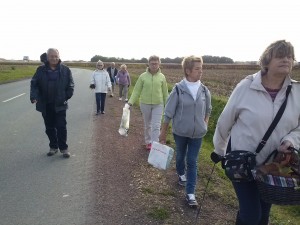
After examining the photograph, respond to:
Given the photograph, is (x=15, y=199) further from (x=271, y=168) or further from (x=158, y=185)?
(x=271, y=168)

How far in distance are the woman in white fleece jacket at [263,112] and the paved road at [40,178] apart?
6.88 feet

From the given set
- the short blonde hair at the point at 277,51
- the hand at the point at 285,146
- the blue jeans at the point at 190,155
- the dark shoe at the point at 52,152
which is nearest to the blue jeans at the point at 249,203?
the hand at the point at 285,146

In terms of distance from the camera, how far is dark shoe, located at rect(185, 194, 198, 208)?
4.69 metres

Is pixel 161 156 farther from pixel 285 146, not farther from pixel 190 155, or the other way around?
pixel 285 146

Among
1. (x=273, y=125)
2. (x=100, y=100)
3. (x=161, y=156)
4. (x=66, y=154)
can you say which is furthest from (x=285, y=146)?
(x=100, y=100)

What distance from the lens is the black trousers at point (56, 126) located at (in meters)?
6.93

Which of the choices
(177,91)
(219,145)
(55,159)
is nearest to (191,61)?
(177,91)

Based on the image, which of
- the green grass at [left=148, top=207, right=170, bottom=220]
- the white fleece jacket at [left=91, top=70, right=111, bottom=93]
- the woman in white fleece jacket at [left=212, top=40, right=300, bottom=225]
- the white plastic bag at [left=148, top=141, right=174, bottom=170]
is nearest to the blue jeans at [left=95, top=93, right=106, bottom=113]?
the white fleece jacket at [left=91, top=70, right=111, bottom=93]

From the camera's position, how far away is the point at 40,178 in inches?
226

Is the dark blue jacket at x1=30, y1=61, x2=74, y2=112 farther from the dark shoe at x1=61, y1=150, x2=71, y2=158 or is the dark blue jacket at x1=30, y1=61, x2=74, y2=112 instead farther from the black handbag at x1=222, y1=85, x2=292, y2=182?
the black handbag at x1=222, y1=85, x2=292, y2=182

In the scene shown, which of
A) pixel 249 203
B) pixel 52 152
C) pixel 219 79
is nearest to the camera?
pixel 249 203

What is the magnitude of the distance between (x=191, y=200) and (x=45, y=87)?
11.9 ft

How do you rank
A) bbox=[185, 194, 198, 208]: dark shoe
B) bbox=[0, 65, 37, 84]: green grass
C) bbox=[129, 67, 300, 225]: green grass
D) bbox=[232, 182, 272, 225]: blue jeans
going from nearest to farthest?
1. bbox=[232, 182, 272, 225]: blue jeans
2. bbox=[185, 194, 198, 208]: dark shoe
3. bbox=[129, 67, 300, 225]: green grass
4. bbox=[0, 65, 37, 84]: green grass

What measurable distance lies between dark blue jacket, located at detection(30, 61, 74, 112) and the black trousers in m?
0.14
